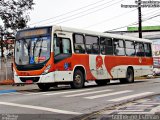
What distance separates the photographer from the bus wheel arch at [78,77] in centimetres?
2186

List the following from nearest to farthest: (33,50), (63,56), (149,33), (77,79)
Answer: (33,50), (63,56), (77,79), (149,33)

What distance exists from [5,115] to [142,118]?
3669 mm

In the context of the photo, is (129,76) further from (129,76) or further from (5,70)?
(5,70)

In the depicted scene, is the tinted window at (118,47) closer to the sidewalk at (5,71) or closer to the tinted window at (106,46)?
the tinted window at (106,46)

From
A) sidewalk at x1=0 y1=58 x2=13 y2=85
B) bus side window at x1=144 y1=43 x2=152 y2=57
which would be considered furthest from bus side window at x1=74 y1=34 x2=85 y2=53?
sidewalk at x1=0 y1=58 x2=13 y2=85

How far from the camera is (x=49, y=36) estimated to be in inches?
805

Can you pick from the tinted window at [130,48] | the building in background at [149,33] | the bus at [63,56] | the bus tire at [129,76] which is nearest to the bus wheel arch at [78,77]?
the bus at [63,56]

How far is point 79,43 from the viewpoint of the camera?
22250mm

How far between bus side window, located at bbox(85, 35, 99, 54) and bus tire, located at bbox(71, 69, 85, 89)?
145cm

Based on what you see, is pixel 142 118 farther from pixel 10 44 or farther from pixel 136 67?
pixel 10 44

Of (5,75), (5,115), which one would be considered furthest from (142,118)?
(5,75)

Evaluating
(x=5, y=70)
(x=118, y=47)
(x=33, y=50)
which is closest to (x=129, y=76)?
(x=118, y=47)

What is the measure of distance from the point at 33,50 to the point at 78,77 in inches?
113

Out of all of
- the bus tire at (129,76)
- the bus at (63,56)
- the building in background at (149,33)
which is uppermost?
the building in background at (149,33)
